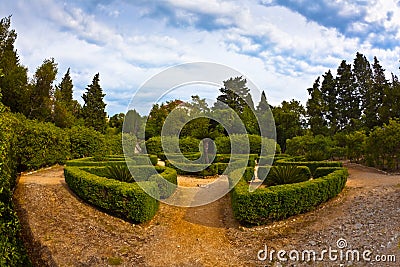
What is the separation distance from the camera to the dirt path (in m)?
5.95

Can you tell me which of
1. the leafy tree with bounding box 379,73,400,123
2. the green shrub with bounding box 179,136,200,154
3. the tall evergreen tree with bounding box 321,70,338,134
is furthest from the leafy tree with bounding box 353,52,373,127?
the green shrub with bounding box 179,136,200,154

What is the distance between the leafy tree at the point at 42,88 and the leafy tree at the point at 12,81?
41 centimetres

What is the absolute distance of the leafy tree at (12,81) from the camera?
54.7 feet

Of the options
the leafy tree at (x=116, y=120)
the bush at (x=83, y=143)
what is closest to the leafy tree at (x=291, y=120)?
the bush at (x=83, y=143)

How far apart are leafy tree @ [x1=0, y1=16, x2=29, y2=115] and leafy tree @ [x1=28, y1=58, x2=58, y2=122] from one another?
0.41m

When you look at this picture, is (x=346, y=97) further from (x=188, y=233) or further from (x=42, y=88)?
(x=188, y=233)

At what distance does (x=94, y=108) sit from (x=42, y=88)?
57.1 feet

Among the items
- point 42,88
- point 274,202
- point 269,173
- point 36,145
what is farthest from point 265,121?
point 274,202

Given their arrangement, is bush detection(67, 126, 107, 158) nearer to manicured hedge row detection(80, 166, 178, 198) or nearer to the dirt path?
manicured hedge row detection(80, 166, 178, 198)

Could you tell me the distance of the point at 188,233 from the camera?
732cm

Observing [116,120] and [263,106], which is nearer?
[263,106]

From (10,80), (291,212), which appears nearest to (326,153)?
(291,212)

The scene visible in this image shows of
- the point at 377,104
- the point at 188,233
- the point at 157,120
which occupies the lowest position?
the point at 188,233

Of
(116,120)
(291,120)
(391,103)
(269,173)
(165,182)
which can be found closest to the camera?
(165,182)
